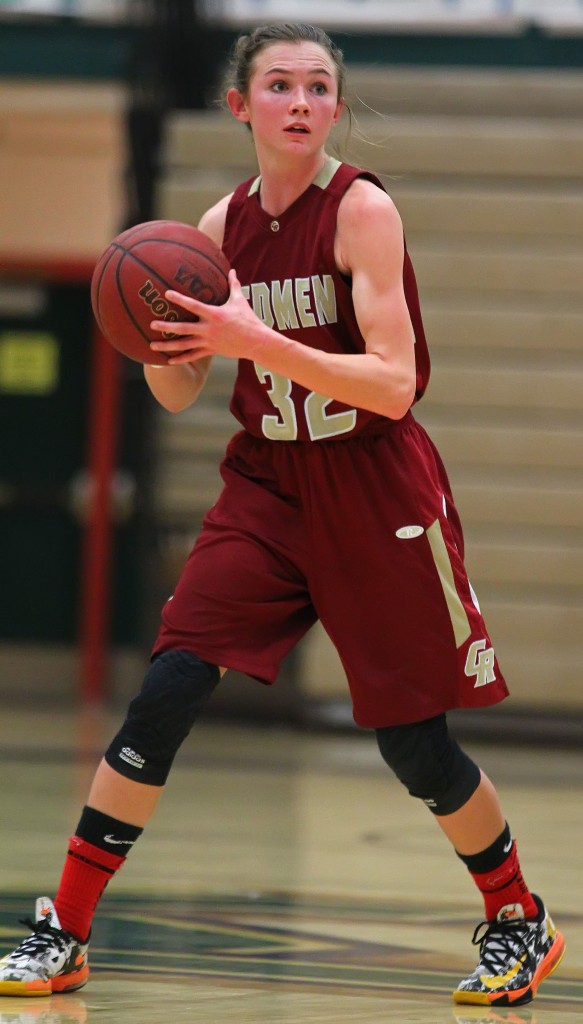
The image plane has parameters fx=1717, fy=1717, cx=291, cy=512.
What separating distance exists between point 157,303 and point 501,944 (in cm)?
134

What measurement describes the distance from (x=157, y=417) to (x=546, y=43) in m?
2.68

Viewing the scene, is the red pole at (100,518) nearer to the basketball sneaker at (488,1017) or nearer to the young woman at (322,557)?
the young woman at (322,557)

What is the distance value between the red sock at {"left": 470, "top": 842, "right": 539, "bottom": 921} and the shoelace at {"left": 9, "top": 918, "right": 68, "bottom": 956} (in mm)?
782

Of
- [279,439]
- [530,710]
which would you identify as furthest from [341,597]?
[530,710]

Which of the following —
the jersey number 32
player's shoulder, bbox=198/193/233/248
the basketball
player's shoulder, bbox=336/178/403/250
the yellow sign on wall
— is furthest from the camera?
the yellow sign on wall

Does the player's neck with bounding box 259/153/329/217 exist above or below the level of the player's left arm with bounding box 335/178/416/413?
above

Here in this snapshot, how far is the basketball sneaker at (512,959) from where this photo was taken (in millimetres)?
3076

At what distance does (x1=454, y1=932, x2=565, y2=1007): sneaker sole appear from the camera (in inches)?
120

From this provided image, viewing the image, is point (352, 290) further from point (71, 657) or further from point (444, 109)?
point (71, 657)

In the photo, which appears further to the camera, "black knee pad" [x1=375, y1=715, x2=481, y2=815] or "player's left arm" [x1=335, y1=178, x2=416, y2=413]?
"black knee pad" [x1=375, y1=715, x2=481, y2=815]

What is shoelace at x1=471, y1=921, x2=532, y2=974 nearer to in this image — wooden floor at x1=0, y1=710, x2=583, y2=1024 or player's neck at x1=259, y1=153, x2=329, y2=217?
wooden floor at x1=0, y1=710, x2=583, y2=1024

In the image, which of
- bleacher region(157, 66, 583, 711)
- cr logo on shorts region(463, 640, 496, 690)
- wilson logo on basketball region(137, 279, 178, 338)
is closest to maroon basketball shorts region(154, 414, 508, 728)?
cr logo on shorts region(463, 640, 496, 690)

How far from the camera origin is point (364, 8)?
Result: 868cm

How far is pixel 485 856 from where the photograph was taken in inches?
127
